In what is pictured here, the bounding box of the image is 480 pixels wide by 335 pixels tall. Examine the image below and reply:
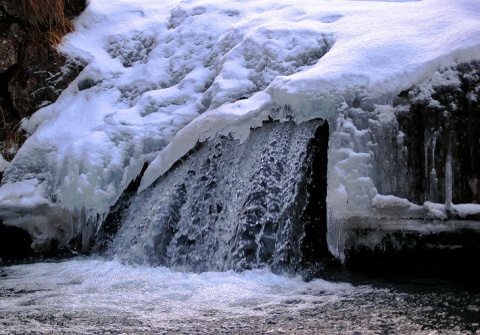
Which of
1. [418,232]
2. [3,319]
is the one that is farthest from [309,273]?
[3,319]

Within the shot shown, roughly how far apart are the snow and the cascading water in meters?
0.17

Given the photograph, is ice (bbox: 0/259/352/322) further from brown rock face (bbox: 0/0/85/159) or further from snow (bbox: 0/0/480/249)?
brown rock face (bbox: 0/0/85/159)

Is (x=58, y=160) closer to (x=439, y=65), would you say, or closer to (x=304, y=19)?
(x=304, y=19)

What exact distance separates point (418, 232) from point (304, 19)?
2.19 m

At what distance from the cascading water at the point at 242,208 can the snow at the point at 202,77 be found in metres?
0.17

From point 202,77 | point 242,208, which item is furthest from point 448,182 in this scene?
point 202,77

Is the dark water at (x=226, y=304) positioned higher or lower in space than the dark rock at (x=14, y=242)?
lower

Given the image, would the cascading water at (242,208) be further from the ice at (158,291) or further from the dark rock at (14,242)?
the dark rock at (14,242)

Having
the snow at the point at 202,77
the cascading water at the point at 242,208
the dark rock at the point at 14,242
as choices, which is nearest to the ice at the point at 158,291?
the cascading water at the point at 242,208

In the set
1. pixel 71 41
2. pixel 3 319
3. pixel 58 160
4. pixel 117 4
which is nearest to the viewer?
pixel 3 319

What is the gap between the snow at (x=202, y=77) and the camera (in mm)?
3744

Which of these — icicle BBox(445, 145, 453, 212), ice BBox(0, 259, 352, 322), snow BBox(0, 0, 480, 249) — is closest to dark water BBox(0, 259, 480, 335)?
ice BBox(0, 259, 352, 322)

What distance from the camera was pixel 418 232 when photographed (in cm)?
356

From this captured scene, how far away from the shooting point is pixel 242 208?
3777 millimetres
